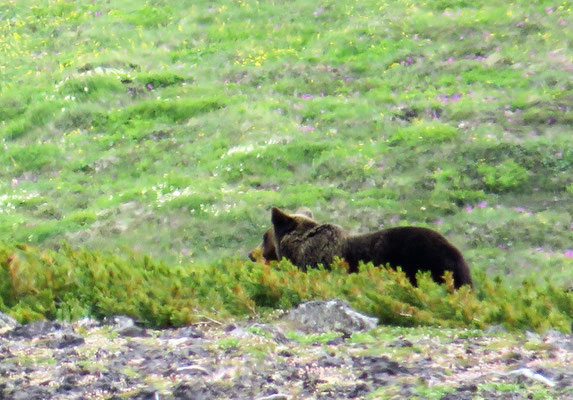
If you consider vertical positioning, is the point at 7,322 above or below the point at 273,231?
above

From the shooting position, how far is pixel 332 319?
→ 7.67m

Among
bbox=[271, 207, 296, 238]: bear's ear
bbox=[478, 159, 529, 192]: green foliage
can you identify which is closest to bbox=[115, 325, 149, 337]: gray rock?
bbox=[271, 207, 296, 238]: bear's ear

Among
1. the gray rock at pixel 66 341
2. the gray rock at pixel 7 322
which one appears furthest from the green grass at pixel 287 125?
the gray rock at pixel 66 341

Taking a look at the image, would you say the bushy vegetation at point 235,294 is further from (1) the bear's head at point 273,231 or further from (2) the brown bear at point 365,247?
→ (1) the bear's head at point 273,231

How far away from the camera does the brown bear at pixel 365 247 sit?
31.9 ft

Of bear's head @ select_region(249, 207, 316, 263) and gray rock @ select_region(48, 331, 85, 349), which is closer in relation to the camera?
gray rock @ select_region(48, 331, 85, 349)

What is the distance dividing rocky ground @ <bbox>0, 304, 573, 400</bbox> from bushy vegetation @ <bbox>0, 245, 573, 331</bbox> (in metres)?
0.35

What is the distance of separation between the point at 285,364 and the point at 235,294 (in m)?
2.12

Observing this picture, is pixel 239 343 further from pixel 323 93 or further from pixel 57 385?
pixel 323 93

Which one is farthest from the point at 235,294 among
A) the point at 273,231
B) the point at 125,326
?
the point at 273,231

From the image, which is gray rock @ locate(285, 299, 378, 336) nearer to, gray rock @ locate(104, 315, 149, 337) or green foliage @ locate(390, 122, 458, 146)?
gray rock @ locate(104, 315, 149, 337)

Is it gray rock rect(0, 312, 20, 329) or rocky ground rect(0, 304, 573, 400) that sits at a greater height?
rocky ground rect(0, 304, 573, 400)

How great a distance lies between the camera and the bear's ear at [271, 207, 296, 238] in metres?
11.4

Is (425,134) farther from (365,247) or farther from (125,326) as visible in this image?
(125,326)
